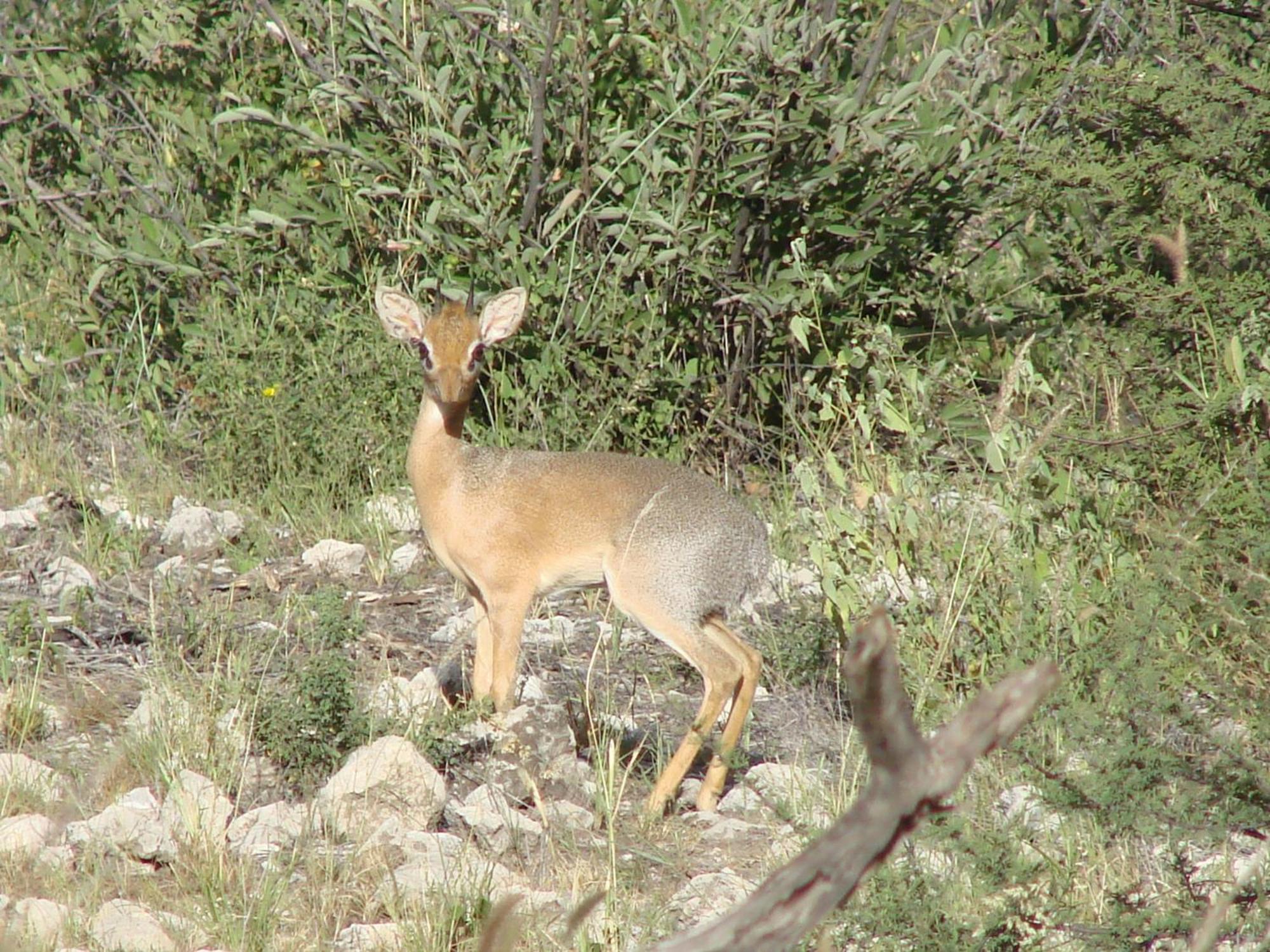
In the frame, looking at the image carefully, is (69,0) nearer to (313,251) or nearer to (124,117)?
(124,117)

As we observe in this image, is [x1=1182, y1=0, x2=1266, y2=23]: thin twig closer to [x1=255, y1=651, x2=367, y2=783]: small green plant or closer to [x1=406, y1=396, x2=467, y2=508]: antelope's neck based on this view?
[x1=406, y1=396, x2=467, y2=508]: antelope's neck

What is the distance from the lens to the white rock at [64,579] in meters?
5.95

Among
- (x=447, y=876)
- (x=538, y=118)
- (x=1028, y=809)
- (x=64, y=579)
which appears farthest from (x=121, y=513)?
(x=1028, y=809)

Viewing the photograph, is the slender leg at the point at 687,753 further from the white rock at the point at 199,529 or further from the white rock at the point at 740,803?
the white rock at the point at 199,529

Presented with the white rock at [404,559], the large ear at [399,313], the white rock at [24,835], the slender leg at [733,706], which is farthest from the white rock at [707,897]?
the white rock at [404,559]

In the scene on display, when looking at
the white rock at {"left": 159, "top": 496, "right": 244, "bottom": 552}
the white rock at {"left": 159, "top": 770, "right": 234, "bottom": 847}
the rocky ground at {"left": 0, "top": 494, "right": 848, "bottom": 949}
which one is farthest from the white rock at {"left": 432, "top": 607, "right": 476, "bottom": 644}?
the white rock at {"left": 159, "top": 770, "right": 234, "bottom": 847}

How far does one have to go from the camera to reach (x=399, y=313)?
562 centimetres

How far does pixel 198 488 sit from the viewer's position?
7.17 m

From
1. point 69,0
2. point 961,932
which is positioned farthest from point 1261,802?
point 69,0

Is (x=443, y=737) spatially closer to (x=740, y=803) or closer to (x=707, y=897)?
(x=740, y=803)

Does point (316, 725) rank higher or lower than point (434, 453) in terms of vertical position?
lower

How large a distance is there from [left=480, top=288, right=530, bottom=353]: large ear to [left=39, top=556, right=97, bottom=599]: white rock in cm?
175

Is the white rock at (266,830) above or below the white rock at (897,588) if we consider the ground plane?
below

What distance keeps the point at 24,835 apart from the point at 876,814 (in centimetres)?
307
